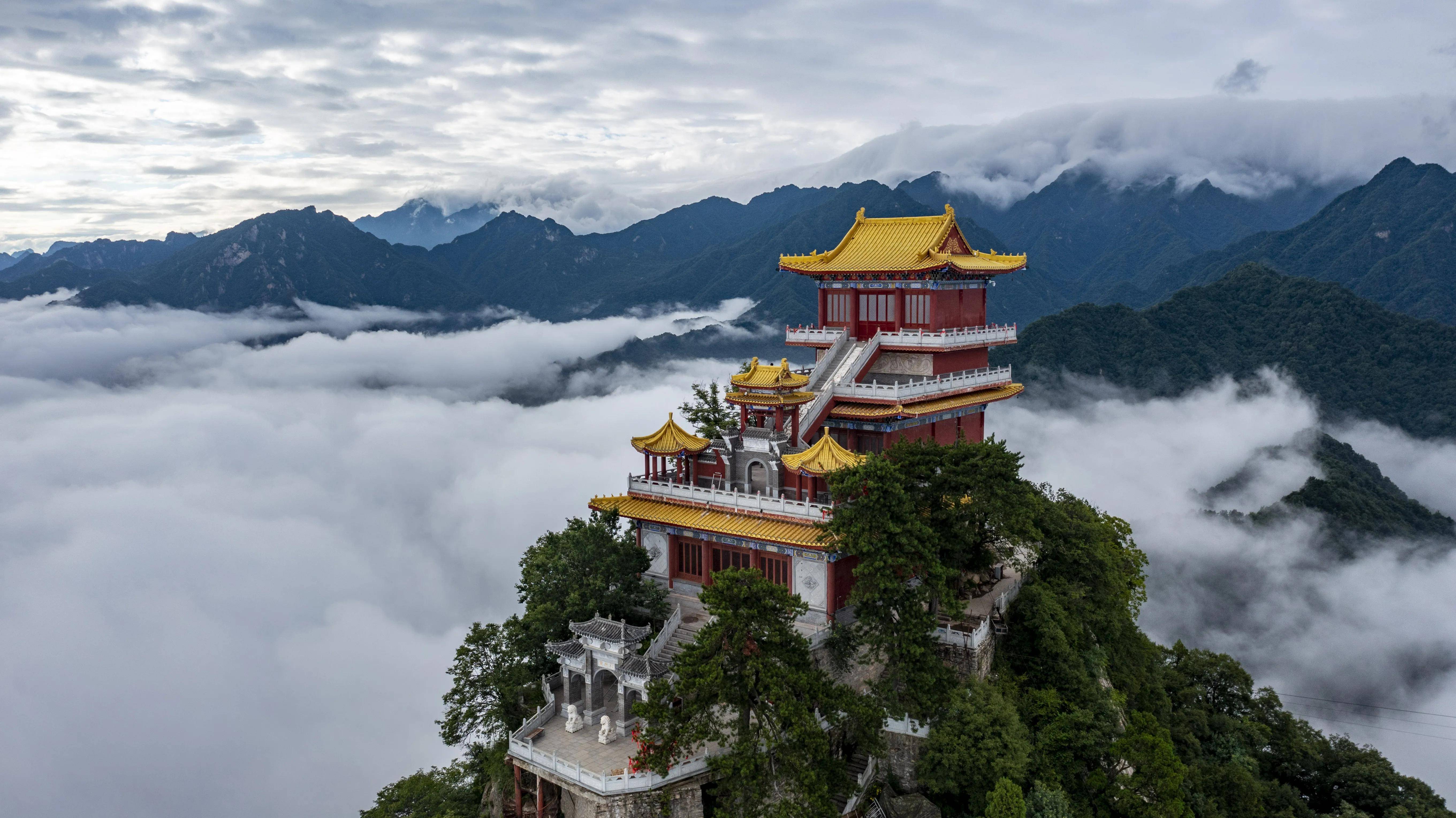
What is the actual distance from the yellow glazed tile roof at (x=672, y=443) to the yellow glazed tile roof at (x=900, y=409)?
576 cm

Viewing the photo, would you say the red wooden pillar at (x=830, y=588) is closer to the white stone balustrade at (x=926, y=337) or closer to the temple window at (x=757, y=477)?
the temple window at (x=757, y=477)

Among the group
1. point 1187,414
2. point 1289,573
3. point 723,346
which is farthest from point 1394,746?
point 723,346

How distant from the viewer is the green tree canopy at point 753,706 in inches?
933

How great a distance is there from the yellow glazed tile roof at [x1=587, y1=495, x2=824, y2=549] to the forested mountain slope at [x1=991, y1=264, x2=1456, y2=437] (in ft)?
371

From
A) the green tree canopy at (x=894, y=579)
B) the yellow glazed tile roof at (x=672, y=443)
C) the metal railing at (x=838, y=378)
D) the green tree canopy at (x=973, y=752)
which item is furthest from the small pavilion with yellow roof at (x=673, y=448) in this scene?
the green tree canopy at (x=973, y=752)

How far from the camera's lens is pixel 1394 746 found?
88.1 m

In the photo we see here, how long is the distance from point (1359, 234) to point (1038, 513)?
659 ft

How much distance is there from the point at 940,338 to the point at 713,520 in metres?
12.9

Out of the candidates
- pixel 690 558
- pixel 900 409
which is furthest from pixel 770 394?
pixel 690 558

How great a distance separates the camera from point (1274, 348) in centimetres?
14738

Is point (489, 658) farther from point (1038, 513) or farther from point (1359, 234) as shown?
point (1359, 234)

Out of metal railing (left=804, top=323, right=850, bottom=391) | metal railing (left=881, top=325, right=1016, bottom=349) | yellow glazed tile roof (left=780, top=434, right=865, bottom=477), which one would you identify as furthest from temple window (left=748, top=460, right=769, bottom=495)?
metal railing (left=881, top=325, right=1016, bottom=349)

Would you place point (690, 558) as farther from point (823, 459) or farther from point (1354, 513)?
point (1354, 513)

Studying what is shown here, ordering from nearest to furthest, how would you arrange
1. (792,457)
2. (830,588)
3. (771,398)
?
1. (830,588)
2. (792,457)
3. (771,398)
